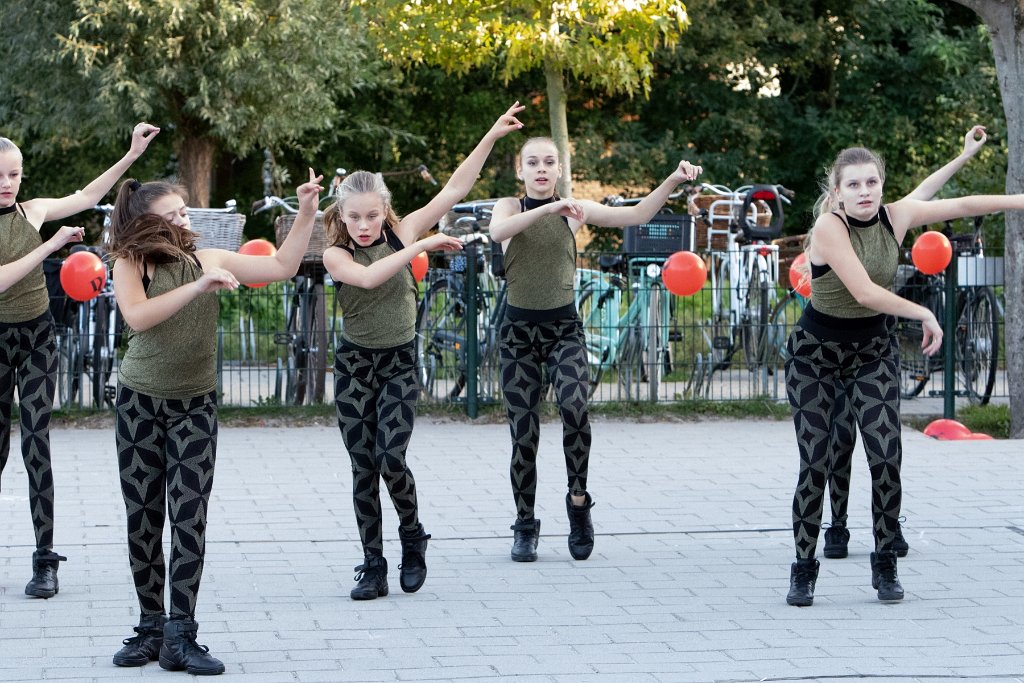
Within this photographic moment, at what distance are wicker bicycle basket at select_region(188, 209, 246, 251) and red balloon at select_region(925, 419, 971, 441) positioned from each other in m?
4.91

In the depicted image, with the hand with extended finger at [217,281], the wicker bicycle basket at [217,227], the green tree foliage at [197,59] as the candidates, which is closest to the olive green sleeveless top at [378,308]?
the hand with extended finger at [217,281]

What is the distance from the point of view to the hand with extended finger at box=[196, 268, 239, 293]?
4.42 metres

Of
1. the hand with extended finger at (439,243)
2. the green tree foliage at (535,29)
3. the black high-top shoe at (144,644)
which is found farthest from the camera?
the green tree foliage at (535,29)

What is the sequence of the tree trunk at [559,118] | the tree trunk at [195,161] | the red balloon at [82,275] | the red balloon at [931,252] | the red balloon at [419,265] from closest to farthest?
1. the red balloon at [419,265]
2. the red balloon at [82,275]
3. the red balloon at [931,252]
4. the tree trunk at [559,118]
5. the tree trunk at [195,161]

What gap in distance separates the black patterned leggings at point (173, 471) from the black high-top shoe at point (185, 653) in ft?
0.14

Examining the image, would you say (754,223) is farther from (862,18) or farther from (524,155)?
(862,18)

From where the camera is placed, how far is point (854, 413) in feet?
19.3

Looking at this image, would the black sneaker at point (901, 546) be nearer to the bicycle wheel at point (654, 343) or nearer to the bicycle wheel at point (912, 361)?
the bicycle wheel at point (654, 343)

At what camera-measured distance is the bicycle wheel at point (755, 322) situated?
36.9 feet

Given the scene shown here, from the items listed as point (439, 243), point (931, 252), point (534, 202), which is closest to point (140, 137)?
point (439, 243)

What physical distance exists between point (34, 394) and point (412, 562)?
1.61m

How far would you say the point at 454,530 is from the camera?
23.9 ft

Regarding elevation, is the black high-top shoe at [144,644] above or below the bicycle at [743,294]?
below

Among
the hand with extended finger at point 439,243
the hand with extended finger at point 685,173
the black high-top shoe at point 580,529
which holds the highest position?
the hand with extended finger at point 685,173
